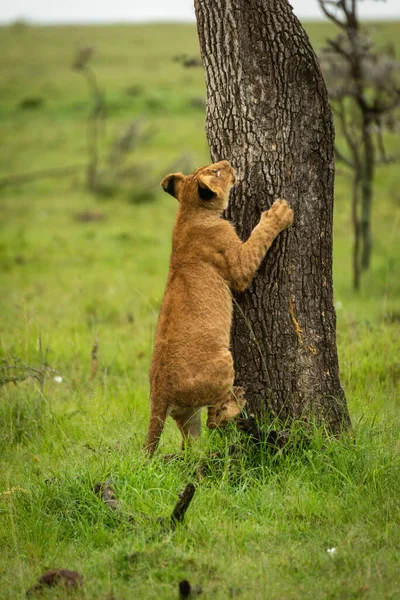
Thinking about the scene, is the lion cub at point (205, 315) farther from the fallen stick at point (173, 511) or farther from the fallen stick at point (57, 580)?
the fallen stick at point (57, 580)

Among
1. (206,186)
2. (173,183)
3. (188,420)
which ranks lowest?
(188,420)

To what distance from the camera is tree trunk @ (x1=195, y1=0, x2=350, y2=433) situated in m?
4.60

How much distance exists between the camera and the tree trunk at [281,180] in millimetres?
4602

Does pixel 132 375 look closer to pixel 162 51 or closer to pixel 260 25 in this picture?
pixel 260 25

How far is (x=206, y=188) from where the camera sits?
15.9 ft

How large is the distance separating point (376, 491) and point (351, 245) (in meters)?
10.5

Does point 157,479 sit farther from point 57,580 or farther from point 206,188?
point 206,188

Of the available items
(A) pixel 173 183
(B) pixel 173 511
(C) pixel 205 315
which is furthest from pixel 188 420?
(A) pixel 173 183

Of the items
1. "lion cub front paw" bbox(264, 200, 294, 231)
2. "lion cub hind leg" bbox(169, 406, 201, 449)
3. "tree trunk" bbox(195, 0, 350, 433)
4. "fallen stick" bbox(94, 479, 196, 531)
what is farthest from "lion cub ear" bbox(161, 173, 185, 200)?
"fallen stick" bbox(94, 479, 196, 531)

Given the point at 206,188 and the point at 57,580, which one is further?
the point at 206,188

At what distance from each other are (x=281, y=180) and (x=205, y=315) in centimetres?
96

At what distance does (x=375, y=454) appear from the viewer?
14.4 feet

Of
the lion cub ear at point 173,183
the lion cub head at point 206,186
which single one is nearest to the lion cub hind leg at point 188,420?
the lion cub head at point 206,186

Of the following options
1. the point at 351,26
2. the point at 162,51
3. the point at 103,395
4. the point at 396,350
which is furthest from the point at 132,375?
the point at 162,51
